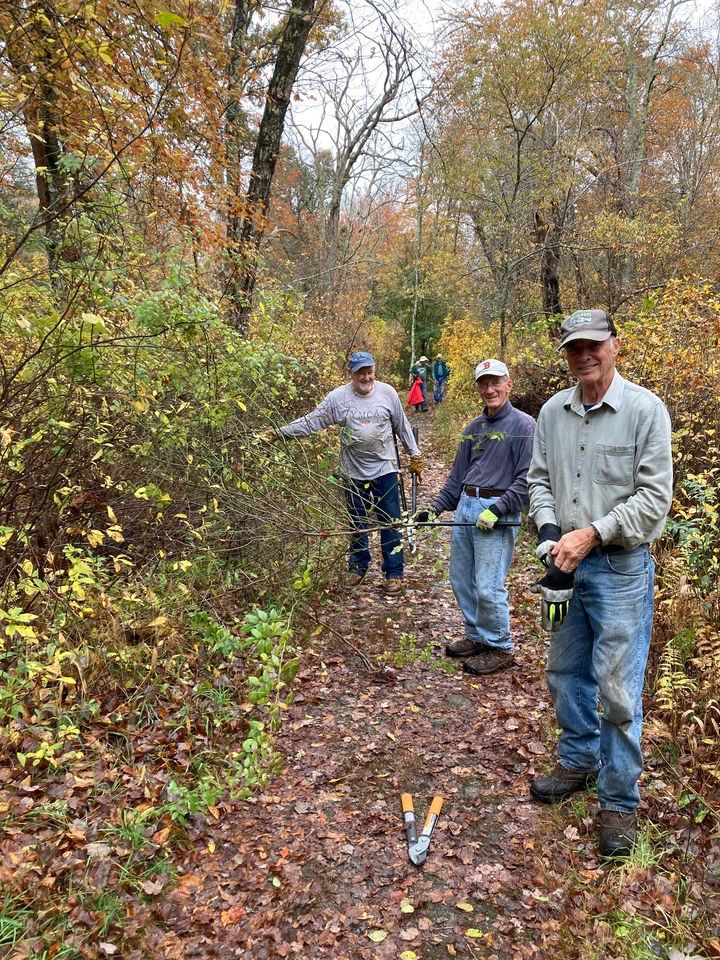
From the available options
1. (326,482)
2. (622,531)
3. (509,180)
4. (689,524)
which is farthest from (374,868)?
(509,180)

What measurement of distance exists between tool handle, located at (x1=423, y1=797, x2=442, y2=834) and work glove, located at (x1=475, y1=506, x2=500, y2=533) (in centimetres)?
172

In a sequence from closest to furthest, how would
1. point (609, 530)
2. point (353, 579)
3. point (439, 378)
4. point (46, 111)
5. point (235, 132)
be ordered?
point (609, 530) → point (46, 111) → point (353, 579) → point (235, 132) → point (439, 378)

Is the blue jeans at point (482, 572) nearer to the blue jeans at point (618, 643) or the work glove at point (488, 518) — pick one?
the work glove at point (488, 518)

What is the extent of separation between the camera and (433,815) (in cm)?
306

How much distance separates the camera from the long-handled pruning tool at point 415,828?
112 inches

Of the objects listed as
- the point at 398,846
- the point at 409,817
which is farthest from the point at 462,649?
the point at 398,846

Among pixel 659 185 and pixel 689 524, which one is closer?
pixel 689 524

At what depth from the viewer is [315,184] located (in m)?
24.4

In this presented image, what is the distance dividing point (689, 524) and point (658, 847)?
2.61 m

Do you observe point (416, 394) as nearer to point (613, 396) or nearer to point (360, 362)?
point (360, 362)

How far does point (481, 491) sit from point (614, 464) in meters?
1.79

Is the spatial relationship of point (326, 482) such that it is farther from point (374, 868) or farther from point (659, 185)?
point (659, 185)

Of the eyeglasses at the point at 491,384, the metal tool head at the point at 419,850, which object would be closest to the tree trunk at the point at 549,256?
the eyeglasses at the point at 491,384

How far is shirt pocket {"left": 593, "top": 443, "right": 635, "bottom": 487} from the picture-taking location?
2.51 m
